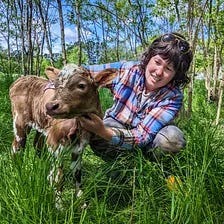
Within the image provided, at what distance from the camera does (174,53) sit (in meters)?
3.58

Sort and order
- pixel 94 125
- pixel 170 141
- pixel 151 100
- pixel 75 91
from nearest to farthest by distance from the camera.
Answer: pixel 75 91 → pixel 94 125 → pixel 170 141 → pixel 151 100

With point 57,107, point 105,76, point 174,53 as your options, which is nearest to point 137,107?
point 174,53

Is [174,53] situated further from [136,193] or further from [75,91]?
[136,193]

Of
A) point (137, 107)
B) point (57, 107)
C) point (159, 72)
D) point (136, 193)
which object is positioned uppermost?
point (159, 72)

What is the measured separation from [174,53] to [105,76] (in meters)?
0.72

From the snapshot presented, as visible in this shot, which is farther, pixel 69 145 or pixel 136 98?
pixel 136 98

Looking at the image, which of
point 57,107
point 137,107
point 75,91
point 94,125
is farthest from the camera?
point 137,107

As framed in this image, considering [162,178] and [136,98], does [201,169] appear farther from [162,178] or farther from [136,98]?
[136,98]

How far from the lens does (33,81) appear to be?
4.46 meters

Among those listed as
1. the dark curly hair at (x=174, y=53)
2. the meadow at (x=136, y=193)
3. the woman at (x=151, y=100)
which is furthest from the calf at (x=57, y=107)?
the dark curly hair at (x=174, y=53)

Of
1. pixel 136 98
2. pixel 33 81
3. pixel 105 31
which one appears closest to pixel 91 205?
pixel 136 98

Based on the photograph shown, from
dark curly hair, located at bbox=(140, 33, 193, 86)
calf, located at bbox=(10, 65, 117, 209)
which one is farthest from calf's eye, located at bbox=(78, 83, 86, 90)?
dark curly hair, located at bbox=(140, 33, 193, 86)

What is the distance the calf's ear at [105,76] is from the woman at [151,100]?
0.39 metres

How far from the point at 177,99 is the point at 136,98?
14.0 inches
